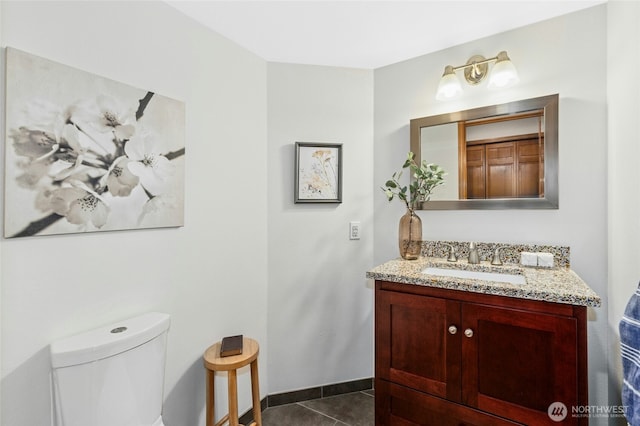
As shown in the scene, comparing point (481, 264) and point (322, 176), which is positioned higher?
point (322, 176)

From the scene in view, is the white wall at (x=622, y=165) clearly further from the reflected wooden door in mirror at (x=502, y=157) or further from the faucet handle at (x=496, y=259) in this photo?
the faucet handle at (x=496, y=259)

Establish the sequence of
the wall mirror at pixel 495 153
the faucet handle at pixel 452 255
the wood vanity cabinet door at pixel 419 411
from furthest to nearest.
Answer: the faucet handle at pixel 452 255 < the wall mirror at pixel 495 153 < the wood vanity cabinet door at pixel 419 411

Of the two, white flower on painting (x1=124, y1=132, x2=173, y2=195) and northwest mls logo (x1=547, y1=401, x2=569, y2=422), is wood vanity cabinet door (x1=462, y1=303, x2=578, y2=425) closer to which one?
northwest mls logo (x1=547, y1=401, x2=569, y2=422)

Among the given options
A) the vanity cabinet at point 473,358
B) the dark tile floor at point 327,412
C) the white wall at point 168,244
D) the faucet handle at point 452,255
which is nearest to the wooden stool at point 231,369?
the white wall at point 168,244

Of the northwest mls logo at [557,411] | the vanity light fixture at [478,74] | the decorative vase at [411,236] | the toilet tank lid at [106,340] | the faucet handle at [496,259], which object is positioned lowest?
the northwest mls logo at [557,411]

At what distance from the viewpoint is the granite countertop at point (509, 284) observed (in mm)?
1116

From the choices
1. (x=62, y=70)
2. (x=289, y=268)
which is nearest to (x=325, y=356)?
(x=289, y=268)

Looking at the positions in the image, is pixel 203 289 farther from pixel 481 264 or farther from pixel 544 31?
pixel 544 31

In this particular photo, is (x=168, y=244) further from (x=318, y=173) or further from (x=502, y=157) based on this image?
(x=502, y=157)

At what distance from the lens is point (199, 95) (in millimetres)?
1568

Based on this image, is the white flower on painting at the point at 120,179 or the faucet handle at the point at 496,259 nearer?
the white flower on painting at the point at 120,179

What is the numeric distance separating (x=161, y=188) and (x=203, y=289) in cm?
58

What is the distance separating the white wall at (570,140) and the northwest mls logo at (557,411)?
58 centimetres

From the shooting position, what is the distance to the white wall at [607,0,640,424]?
3.79 feet
